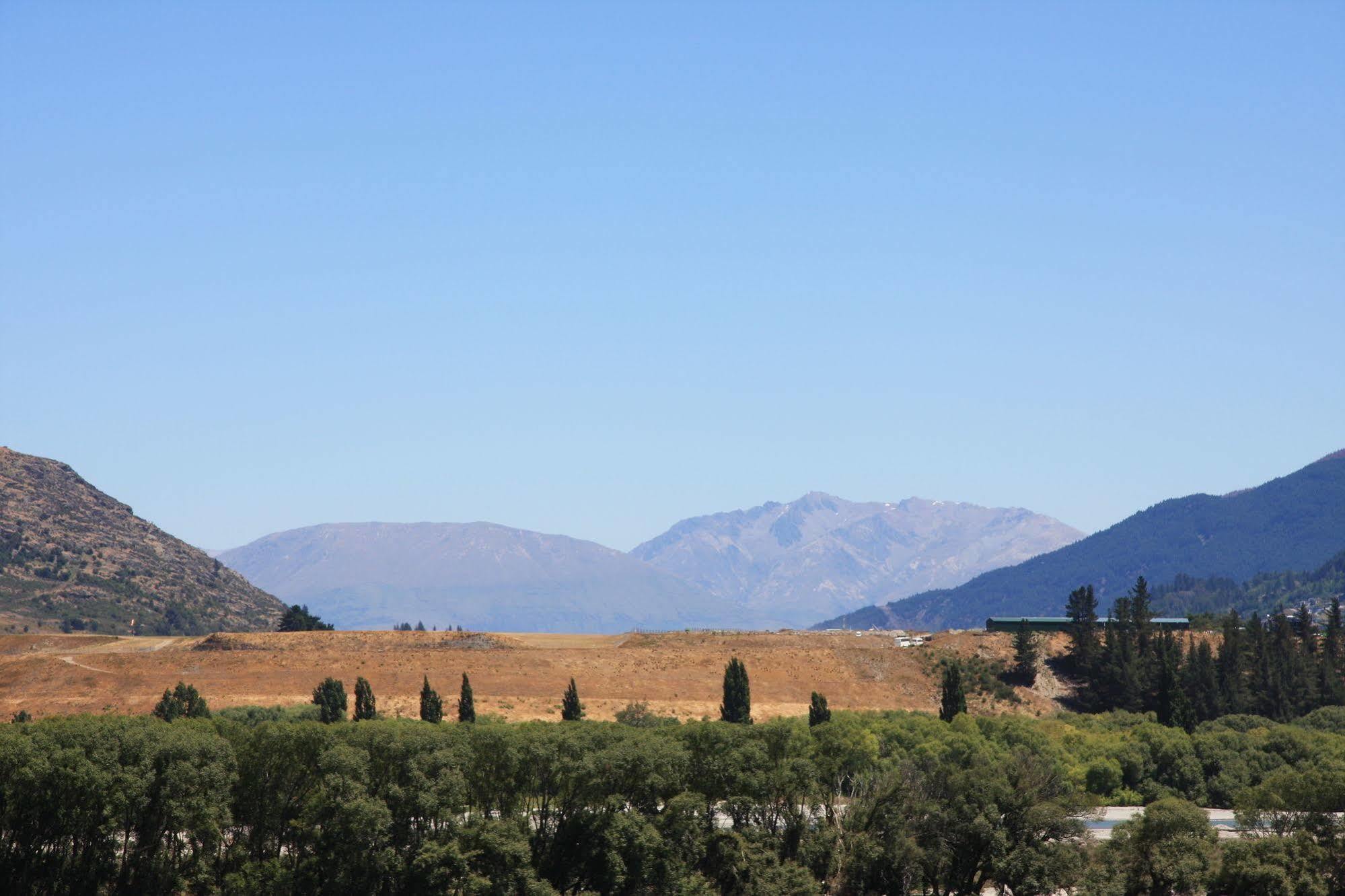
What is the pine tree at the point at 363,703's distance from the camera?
119688mm

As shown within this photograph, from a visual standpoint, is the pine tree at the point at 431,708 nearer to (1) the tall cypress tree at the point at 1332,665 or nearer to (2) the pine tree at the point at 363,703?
(2) the pine tree at the point at 363,703

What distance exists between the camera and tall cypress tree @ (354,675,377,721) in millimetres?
119750

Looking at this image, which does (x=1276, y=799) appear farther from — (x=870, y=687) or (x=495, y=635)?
(x=495, y=635)

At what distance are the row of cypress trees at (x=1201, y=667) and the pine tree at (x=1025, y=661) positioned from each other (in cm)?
511

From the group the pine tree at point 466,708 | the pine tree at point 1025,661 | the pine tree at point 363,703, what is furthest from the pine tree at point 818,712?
the pine tree at point 1025,661

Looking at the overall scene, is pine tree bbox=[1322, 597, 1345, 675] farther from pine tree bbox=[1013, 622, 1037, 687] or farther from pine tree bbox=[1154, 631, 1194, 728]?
pine tree bbox=[1013, 622, 1037, 687]

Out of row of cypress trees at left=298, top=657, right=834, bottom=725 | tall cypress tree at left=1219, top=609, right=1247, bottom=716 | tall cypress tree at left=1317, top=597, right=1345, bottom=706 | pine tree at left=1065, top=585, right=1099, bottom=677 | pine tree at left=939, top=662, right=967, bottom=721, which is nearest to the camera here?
row of cypress trees at left=298, top=657, right=834, bottom=725

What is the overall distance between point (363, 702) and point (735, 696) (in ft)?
104

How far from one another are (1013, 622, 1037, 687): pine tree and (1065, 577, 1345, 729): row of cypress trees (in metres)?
5.11

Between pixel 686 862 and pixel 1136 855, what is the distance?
92.3 ft

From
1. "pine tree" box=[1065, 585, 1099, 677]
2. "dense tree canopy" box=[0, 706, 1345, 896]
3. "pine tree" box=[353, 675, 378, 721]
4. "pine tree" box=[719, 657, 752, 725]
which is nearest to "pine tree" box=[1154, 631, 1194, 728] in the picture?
"pine tree" box=[1065, 585, 1099, 677]

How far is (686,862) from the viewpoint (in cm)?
9381

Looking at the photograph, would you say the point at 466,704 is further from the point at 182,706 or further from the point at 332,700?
the point at 182,706

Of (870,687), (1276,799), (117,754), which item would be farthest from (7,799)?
(870,687)
